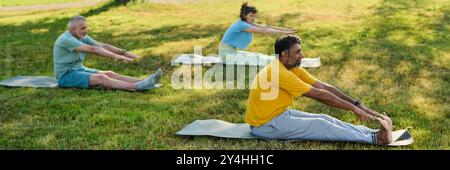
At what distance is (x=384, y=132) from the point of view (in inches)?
218

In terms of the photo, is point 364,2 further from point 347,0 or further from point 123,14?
point 123,14

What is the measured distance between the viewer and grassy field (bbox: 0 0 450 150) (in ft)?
20.0

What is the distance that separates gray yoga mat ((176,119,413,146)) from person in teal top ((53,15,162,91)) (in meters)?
1.85

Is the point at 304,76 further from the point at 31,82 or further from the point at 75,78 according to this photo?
the point at 31,82

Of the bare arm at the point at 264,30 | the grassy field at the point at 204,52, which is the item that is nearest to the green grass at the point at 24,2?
the grassy field at the point at 204,52

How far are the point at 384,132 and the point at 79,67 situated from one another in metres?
4.72

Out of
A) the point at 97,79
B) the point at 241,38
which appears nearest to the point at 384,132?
the point at 97,79

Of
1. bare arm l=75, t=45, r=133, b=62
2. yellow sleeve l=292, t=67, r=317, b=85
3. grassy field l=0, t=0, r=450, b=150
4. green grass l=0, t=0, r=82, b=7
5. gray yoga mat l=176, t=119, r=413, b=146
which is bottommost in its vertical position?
green grass l=0, t=0, r=82, b=7

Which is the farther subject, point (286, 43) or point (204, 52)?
point (204, 52)

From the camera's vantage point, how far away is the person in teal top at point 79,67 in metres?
7.94

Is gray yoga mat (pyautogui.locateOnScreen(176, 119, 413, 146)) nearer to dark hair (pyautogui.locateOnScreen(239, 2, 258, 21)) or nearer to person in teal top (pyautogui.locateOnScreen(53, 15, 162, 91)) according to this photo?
person in teal top (pyautogui.locateOnScreen(53, 15, 162, 91))

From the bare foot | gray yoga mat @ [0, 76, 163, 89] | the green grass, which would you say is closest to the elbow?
gray yoga mat @ [0, 76, 163, 89]

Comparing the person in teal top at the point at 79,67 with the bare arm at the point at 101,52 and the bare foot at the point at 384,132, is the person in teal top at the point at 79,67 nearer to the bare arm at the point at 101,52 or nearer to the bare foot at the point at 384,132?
the bare arm at the point at 101,52
